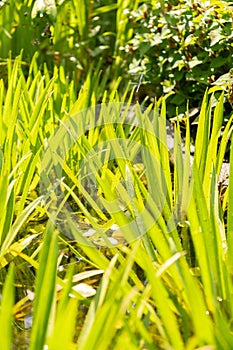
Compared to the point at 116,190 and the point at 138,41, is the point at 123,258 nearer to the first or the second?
the point at 116,190

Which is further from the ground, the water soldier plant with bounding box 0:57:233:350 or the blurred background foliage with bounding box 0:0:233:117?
the blurred background foliage with bounding box 0:0:233:117

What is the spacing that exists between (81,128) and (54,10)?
111 cm

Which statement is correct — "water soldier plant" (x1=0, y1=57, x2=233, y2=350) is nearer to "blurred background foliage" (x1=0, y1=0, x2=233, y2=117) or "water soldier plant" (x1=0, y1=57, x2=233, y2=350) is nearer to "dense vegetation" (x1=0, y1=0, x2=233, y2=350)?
"dense vegetation" (x1=0, y1=0, x2=233, y2=350)

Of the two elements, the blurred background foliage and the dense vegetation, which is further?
the blurred background foliage

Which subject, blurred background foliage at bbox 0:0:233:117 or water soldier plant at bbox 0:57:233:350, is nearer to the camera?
water soldier plant at bbox 0:57:233:350

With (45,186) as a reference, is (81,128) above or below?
above

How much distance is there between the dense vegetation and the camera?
1248 mm

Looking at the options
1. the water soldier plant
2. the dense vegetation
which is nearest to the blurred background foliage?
the dense vegetation

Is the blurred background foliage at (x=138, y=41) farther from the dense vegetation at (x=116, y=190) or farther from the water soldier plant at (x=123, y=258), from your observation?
the water soldier plant at (x=123, y=258)

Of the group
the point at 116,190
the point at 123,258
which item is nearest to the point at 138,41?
the point at 116,190

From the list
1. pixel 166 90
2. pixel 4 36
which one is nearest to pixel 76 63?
pixel 4 36

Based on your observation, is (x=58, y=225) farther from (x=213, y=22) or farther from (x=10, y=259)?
(x=213, y=22)

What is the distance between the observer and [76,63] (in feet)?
11.7

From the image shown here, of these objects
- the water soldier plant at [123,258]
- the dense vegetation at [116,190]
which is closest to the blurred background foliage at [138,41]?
the dense vegetation at [116,190]
